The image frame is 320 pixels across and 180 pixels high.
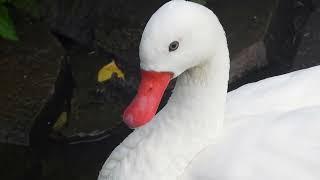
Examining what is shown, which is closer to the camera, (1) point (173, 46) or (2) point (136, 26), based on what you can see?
(1) point (173, 46)

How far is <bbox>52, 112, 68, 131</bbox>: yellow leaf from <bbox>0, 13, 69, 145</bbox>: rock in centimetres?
3

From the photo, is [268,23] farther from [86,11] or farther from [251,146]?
[251,146]

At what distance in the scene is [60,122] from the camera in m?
3.33

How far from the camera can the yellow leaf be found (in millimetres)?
3311

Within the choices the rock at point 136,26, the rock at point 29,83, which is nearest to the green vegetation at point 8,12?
the rock at point 29,83

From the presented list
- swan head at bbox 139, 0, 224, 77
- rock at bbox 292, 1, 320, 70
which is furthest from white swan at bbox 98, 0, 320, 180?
rock at bbox 292, 1, 320, 70

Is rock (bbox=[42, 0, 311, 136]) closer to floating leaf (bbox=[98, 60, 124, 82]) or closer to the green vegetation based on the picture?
floating leaf (bbox=[98, 60, 124, 82])

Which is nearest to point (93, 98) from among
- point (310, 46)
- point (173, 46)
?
point (310, 46)

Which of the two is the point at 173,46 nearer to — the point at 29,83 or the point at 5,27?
the point at 5,27

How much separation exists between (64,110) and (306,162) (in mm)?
1544

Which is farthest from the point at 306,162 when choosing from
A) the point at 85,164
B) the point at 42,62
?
the point at 42,62

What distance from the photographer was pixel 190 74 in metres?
2.20

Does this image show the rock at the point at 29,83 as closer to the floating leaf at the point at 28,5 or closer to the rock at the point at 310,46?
the floating leaf at the point at 28,5

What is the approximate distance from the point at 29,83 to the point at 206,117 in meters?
1.25
